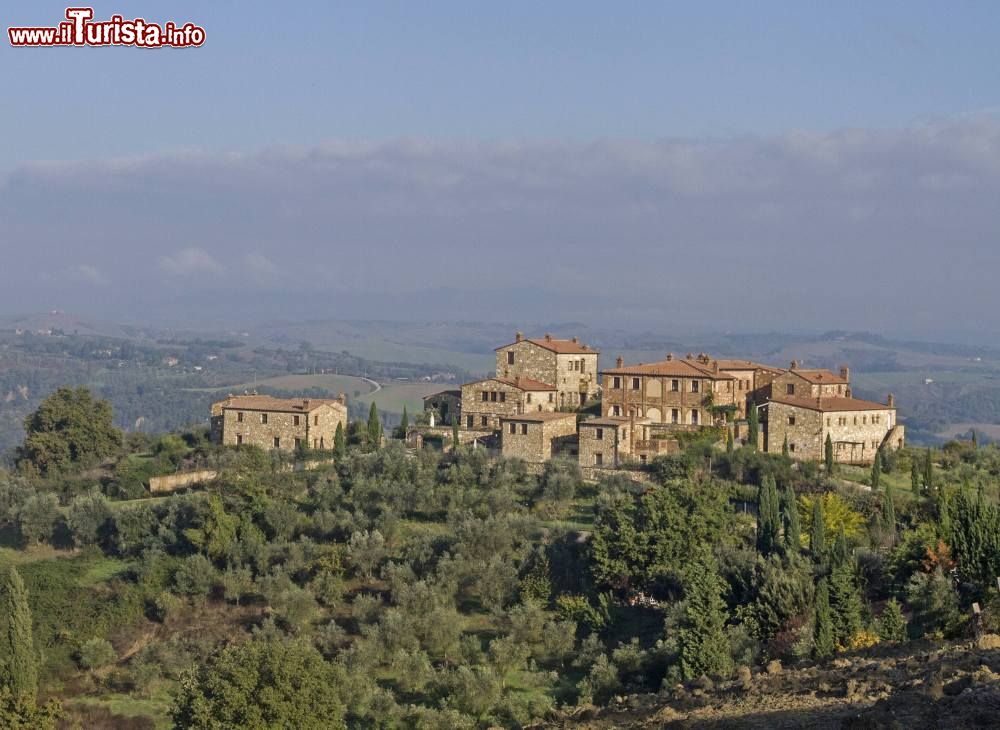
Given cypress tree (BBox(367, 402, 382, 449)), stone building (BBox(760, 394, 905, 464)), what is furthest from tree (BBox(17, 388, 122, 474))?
stone building (BBox(760, 394, 905, 464))

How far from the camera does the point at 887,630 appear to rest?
36.5m

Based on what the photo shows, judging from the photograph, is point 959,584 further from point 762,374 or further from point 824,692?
point 762,374

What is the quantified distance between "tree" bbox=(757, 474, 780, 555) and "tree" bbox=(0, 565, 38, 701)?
2320 cm

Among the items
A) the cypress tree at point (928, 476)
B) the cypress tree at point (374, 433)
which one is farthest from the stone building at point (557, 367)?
the cypress tree at point (928, 476)

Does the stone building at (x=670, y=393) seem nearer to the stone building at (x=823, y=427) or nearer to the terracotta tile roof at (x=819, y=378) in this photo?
the stone building at (x=823, y=427)

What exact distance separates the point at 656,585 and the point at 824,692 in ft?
75.8

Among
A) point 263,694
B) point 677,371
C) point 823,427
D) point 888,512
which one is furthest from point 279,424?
point 263,694

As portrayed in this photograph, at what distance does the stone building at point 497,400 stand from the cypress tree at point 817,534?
1840cm

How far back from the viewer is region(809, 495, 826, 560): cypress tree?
4362 cm

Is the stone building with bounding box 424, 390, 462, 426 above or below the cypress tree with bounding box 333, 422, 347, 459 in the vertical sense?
above

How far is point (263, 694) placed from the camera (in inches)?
1237

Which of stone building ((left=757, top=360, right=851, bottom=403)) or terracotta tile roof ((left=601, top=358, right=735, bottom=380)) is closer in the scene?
stone building ((left=757, top=360, right=851, bottom=403))

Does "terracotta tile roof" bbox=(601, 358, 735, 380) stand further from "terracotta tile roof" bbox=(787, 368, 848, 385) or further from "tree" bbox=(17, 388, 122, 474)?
"tree" bbox=(17, 388, 122, 474)

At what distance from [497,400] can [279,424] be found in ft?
32.7
